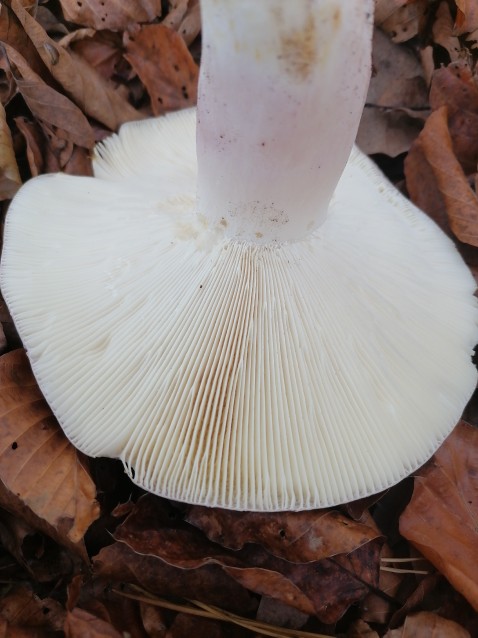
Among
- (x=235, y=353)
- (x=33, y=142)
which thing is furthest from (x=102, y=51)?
(x=235, y=353)

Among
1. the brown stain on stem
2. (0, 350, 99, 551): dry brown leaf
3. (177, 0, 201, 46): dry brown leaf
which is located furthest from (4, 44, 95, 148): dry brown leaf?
the brown stain on stem

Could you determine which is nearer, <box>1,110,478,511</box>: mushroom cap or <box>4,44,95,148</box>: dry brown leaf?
<box>1,110,478,511</box>: mushroom cap

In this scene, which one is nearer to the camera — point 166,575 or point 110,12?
point 166,575

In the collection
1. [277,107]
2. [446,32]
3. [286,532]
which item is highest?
[446,32]

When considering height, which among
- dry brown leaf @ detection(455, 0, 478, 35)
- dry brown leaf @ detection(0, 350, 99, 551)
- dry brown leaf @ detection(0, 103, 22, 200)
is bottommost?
dry brown leaf @ detection(0, 350, 99, 551)

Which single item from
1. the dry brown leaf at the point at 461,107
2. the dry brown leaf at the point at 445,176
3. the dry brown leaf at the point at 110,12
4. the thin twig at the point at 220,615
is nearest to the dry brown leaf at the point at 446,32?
the dry brown leaf at the point at 461,107

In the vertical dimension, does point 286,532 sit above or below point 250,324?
below

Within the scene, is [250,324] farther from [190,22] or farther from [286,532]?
[190,22]

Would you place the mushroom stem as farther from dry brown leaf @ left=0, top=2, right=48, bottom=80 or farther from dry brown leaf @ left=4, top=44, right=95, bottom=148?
dry brown leaf @ left=0, top=2, right=48, bottom=80
